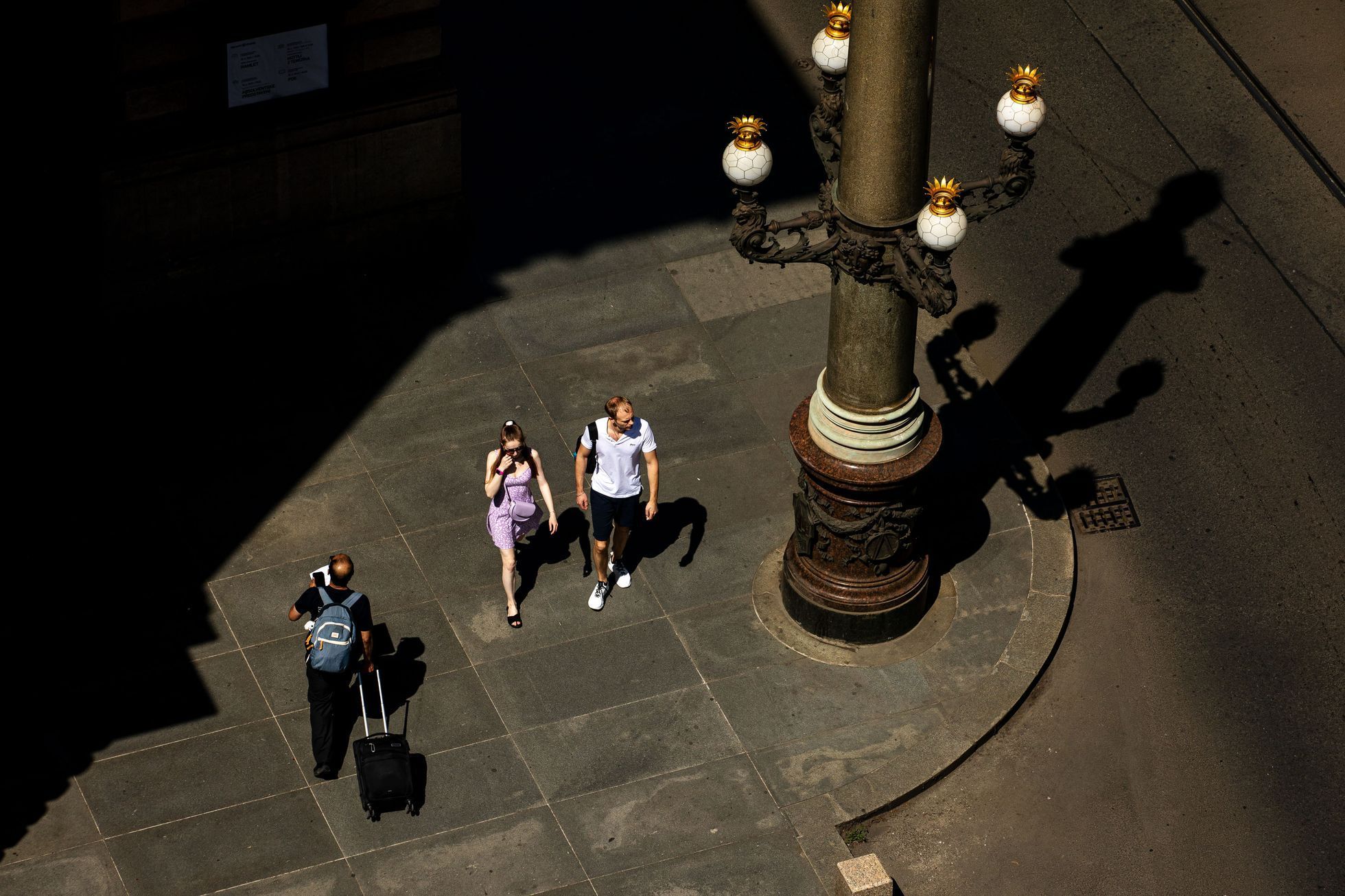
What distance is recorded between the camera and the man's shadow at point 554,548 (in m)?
16.2

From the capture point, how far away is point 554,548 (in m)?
16.5

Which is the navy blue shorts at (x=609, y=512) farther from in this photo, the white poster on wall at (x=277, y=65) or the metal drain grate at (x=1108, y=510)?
the white poster on wall at (x=277, y=65)

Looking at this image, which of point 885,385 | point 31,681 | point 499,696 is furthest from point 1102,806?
point 31,681

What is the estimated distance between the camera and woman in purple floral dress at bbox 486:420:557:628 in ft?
48.9

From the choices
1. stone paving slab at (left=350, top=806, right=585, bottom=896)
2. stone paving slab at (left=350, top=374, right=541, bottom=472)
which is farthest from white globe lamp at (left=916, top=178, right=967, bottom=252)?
stone paving slab at (left=350, top=374, right=541, bottom=472)

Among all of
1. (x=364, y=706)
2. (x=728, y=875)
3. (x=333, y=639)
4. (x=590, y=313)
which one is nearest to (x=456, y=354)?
(x=590, y=313)

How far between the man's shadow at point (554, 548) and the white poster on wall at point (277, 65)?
4692 millimetres

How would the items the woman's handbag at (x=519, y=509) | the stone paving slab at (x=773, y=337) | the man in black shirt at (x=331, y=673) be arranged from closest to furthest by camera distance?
the man in black shirt at (x=331, y=673), the woman's handbag at (x=519, y=509), the stone paving slab at (x=773, y=337)

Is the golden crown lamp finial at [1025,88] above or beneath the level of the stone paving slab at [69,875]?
above

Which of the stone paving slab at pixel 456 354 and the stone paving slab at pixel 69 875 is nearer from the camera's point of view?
the stone paving slab at pixel 69 875

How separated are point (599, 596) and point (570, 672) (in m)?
0.73

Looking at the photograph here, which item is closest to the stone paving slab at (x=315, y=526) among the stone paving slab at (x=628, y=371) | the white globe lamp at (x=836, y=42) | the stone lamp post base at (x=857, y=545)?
the stone paving slab at (x=628, y=371)

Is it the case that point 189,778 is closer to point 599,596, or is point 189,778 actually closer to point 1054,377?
point 599,596

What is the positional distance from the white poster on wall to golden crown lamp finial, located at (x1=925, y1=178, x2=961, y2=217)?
706cm
